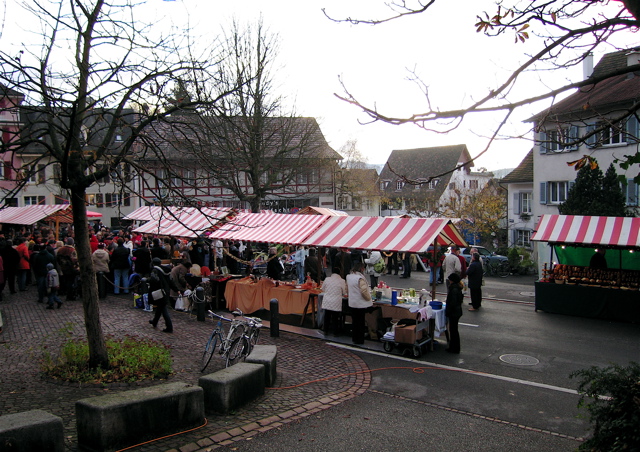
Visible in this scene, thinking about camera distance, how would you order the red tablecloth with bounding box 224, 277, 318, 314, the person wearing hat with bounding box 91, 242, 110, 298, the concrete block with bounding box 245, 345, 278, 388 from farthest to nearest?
the person wearing hat with bounding box 91, 242, 110, 298 → the red tablecloth with bounding box 224, 277, 318, 314 → the concrete block with bounding box 245, 345, 278, 388

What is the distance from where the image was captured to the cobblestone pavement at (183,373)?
6023 mm

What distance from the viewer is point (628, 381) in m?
4.48

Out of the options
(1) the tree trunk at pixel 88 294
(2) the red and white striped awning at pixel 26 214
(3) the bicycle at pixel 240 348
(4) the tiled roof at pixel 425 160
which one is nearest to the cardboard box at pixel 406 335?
(3) the bicycle at pixel 240 348

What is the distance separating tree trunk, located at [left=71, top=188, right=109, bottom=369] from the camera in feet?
23.8

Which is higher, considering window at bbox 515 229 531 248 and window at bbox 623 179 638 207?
window at bbox 623 179 638 207

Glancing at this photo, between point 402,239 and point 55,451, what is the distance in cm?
884

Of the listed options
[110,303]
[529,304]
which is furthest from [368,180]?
[110,303]

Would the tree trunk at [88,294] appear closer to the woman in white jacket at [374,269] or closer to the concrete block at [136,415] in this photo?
the concrete block at [136,415]

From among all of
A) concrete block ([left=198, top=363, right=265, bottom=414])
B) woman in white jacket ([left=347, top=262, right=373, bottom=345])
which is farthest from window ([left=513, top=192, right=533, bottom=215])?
concrete block ([left=198, top=363, right=265, bottom=414])

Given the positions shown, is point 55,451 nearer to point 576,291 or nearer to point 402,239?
point 402,239

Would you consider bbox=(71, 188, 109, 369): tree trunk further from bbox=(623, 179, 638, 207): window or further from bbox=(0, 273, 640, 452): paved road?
bbox=(623, 179, 638, 207): window

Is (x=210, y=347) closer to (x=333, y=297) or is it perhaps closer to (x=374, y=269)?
(x=333, y=297)

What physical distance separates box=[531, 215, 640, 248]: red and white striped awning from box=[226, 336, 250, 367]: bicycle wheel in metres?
9.30

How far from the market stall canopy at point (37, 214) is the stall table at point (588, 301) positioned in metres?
19.7
